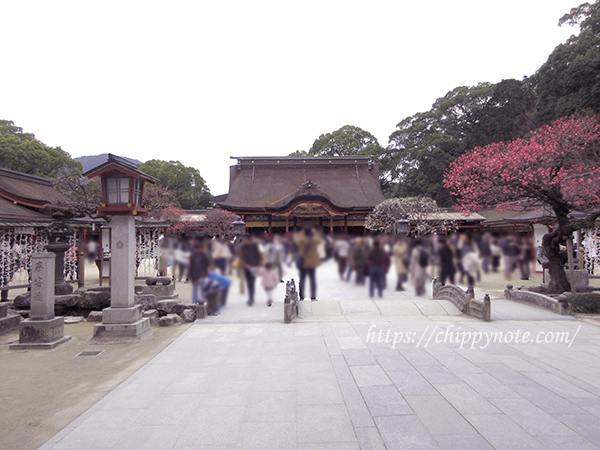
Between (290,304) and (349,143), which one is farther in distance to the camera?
(349,143)

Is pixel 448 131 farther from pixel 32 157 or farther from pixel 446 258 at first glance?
pixel 32 157

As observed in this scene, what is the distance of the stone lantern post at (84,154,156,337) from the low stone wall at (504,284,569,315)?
1268 centimetres

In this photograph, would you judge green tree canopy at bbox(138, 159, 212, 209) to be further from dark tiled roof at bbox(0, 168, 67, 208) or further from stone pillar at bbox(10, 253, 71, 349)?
stone pillar at bbox(10, 253, 71, 349)

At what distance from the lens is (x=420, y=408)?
510cm

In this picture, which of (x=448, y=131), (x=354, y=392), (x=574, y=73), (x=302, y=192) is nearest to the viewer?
(x=354, y=392)

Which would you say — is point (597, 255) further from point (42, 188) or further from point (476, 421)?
point (42, 188)

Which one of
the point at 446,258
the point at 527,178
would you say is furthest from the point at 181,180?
the point at 446,258

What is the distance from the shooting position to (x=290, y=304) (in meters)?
10.0

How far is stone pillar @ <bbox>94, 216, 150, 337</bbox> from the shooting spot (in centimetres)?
929

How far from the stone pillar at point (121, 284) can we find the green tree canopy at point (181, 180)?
114 feet

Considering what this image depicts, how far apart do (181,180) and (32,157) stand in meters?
15.4

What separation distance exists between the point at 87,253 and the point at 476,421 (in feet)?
66.2

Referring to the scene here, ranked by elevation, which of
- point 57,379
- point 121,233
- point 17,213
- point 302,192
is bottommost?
point 57,379

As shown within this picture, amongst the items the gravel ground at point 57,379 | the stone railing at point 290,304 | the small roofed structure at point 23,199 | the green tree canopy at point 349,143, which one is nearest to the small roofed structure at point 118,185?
the gravel ground at point 57,379
